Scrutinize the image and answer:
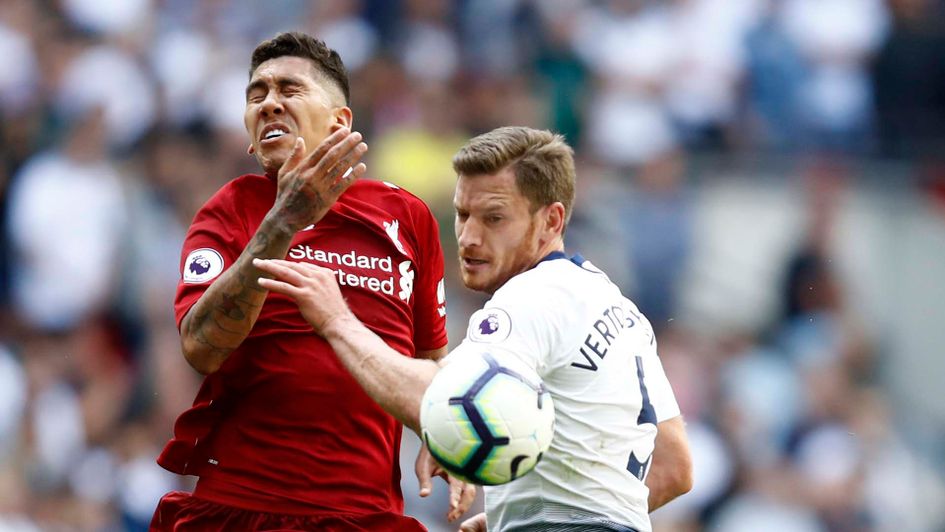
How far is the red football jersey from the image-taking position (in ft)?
15.1

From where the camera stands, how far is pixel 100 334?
1039cm

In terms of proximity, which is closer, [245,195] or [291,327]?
[291,327]

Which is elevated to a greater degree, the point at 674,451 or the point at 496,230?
the point at 496,230

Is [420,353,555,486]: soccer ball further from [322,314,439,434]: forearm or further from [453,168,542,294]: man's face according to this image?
[453,168,542,294]: man's face

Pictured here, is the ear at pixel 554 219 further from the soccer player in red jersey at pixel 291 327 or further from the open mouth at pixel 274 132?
the open mouth at pixel 274 132

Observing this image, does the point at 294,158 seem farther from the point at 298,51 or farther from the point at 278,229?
the point at 298,51

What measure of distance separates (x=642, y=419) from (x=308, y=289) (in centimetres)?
120

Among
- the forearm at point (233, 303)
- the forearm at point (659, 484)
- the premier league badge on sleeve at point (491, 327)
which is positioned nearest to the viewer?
the premier league badge on sleeve at point (491, 327)

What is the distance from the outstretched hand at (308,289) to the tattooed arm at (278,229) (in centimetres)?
6

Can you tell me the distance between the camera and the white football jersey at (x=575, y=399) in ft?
14.3

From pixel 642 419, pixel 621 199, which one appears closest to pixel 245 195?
pixel 642 419

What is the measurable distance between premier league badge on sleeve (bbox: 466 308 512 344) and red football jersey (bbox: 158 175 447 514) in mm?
554

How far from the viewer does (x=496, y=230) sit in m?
4.71

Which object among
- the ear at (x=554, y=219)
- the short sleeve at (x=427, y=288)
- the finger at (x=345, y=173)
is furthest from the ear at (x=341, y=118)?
the ear at (x=554, y=219)
